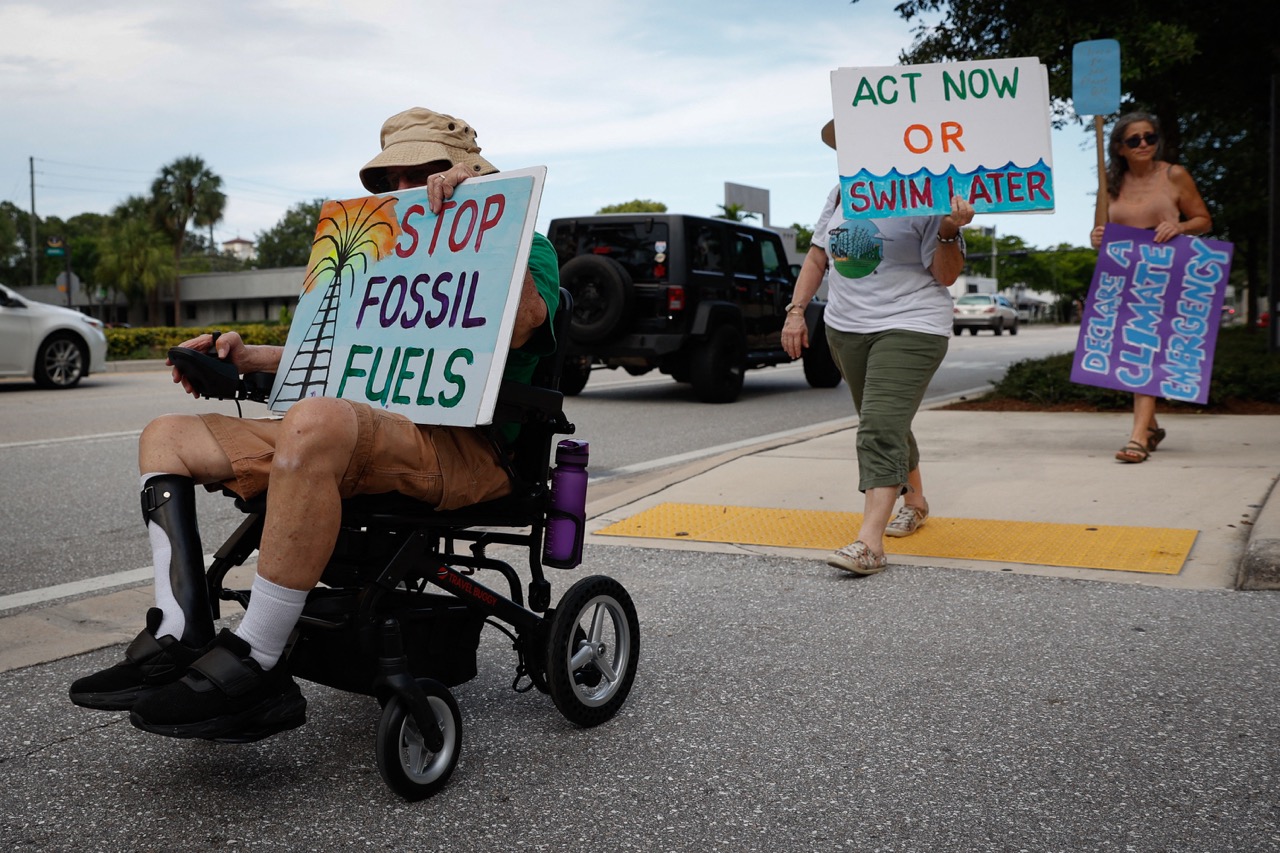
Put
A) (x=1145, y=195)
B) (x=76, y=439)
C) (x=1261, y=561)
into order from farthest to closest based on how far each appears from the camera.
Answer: (x=76, y=439) < (x=1145, y=195) < (x=1261, y=561)

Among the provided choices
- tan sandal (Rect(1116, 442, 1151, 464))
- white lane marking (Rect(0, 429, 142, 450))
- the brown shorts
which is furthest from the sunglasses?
white lane marking (Rect(0, 429, 142, 450))

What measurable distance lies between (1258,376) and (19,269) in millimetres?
96827

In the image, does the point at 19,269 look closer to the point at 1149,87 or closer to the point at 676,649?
the point at 1149,87

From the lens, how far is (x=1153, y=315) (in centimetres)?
714

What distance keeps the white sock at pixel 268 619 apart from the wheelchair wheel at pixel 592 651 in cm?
65

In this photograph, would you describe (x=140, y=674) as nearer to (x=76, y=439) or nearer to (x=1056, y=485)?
(x=1056, y=485)

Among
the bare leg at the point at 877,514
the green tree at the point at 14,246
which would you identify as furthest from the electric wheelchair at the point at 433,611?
the green tree at the point at 14,246

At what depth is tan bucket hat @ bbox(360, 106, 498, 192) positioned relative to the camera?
3.05m

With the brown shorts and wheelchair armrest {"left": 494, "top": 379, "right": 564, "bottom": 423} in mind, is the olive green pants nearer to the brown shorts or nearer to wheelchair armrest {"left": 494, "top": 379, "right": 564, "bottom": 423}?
wheelchair armrest {"left": 494, "top": 379, "right": 564, "bottom": 423}

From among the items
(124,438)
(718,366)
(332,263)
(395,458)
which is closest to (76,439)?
(124,438)

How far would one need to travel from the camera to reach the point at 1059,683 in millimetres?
3289

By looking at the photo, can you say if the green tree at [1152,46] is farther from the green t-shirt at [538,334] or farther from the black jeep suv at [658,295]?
the green t-shirt at [538,334]

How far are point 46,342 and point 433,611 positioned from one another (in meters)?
13.7

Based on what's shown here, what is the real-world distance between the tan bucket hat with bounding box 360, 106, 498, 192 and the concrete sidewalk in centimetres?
243
